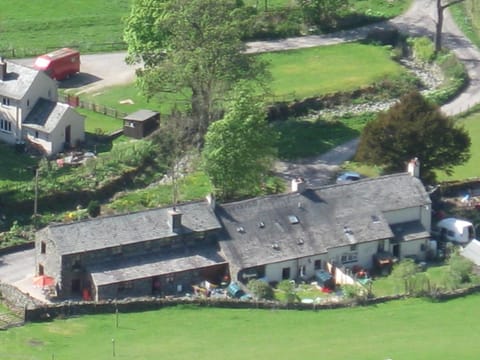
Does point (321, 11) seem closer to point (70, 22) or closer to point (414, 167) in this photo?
point (70, 22)

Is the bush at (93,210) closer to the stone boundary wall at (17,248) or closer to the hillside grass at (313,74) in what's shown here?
the stone boundary wall at (17,248)

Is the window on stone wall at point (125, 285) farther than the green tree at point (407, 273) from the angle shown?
No

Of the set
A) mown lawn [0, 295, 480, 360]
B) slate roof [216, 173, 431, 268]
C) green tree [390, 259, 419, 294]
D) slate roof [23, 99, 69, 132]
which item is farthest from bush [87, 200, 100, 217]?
green tree [390, 259, 419, 294]

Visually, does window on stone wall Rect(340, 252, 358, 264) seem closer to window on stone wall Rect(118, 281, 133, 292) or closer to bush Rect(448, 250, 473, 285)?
bush Rect(448, 250, 473, 285)

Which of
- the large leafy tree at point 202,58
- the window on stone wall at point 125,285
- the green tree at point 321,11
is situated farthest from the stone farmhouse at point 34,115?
the green tree at point 321,11

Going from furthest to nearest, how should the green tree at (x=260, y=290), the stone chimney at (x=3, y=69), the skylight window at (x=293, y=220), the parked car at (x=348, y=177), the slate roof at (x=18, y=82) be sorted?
the stone chimney at (x=3, y=69) → the slate roof at (x=18, y=82) → the parked car at (x=348, y=177) → the skylight window at (x=293, y=220) → the green tree at (x=260, y=290)

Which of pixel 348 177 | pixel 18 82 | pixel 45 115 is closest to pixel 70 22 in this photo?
A: pixel 18 82

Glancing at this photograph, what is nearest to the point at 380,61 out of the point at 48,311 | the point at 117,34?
the point at 117,34
